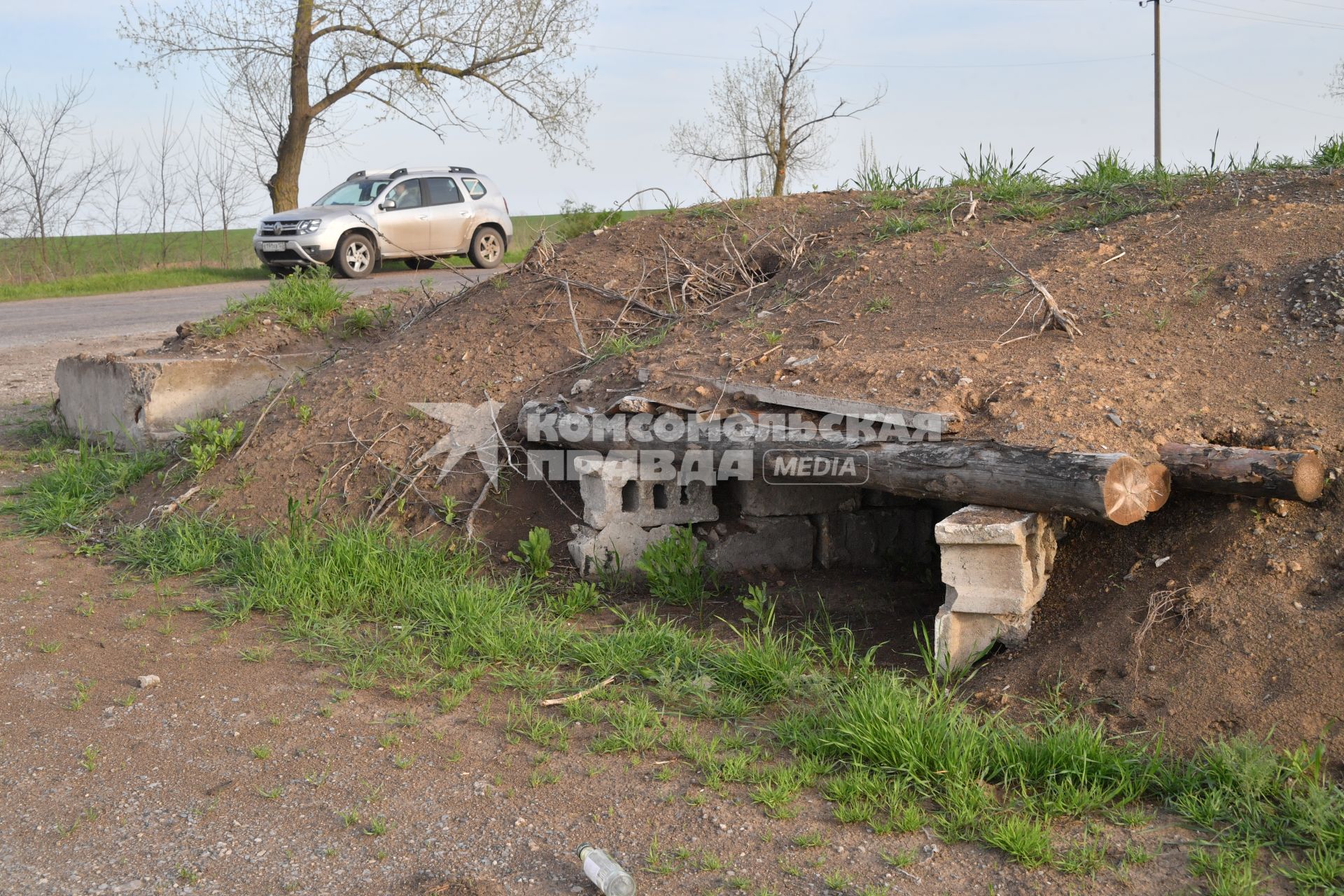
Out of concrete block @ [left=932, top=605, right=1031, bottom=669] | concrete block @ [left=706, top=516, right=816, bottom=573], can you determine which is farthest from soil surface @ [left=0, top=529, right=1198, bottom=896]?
concrete block @ [left=706, top=516, right=816, bottom=573]

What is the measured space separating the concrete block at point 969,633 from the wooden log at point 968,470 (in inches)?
17.5

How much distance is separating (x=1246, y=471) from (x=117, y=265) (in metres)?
20.5

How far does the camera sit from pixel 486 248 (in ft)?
54.3

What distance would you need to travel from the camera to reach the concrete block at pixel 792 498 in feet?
17.8

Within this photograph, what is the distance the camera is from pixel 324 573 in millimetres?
5023

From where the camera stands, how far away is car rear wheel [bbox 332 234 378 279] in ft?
49.1

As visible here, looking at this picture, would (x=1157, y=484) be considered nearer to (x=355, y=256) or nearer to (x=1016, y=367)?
(x=1016, y=367)

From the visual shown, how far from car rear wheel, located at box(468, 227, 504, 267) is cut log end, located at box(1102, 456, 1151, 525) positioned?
13.7m

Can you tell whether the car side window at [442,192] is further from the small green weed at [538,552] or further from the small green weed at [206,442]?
the small green weed at [538,552]

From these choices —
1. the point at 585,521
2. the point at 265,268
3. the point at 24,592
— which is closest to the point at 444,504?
the point at 585,521

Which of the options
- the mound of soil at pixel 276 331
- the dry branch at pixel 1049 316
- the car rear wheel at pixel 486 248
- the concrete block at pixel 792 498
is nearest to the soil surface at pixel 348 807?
the concrete block at pixel 792 498

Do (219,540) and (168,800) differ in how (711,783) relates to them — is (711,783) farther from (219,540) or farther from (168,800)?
(219,540)

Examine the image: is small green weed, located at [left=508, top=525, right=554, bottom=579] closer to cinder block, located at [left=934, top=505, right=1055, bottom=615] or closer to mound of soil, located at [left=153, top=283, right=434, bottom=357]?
cinder block, located at [left=934, top=505, right=1055, bottom=615]

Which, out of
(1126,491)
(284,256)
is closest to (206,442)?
(1126,491)
